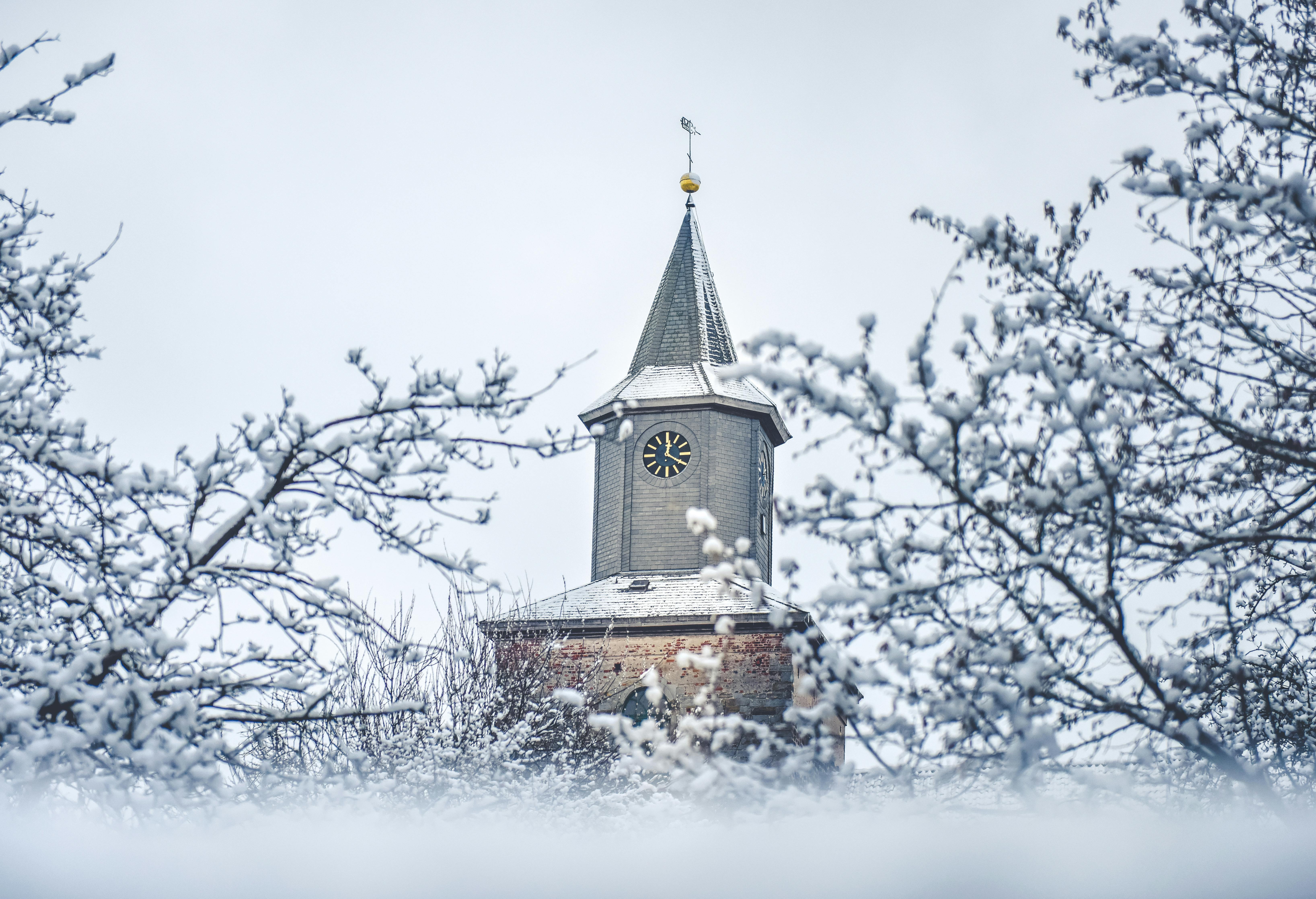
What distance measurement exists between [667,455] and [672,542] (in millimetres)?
1960

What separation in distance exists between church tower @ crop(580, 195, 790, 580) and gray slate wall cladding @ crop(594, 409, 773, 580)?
2 centimetres

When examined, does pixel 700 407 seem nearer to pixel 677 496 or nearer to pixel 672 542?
pixel 677 496

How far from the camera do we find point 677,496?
84.2 ft

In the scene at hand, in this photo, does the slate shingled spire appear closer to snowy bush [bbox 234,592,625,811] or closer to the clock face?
the clock face

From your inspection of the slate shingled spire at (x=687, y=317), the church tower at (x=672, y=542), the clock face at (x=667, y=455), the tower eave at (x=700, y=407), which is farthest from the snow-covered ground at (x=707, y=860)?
the slate shingled spire at (x=687, y=317)

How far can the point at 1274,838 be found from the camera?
412 centimetres

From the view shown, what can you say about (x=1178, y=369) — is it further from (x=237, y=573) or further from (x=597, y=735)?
(x=597, y=735)

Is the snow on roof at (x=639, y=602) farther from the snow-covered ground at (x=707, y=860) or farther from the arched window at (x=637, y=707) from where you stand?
the snow-covered ground at (x=707, y=860)

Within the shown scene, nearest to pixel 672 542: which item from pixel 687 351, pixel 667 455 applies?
pixel 667 455

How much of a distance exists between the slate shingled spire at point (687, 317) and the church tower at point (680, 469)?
400 millimetres

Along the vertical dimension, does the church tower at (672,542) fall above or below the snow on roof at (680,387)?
below

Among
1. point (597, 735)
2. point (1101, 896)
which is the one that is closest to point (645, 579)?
point (597, 735)

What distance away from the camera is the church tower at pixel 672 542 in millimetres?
23641

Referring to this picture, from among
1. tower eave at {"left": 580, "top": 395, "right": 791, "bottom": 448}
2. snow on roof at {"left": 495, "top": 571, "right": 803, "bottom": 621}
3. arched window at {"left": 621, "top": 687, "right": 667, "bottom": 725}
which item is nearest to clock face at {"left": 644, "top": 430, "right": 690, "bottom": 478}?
tower eave at {"left": 580, "top": 395, "right": 791, "bottom": 448}
